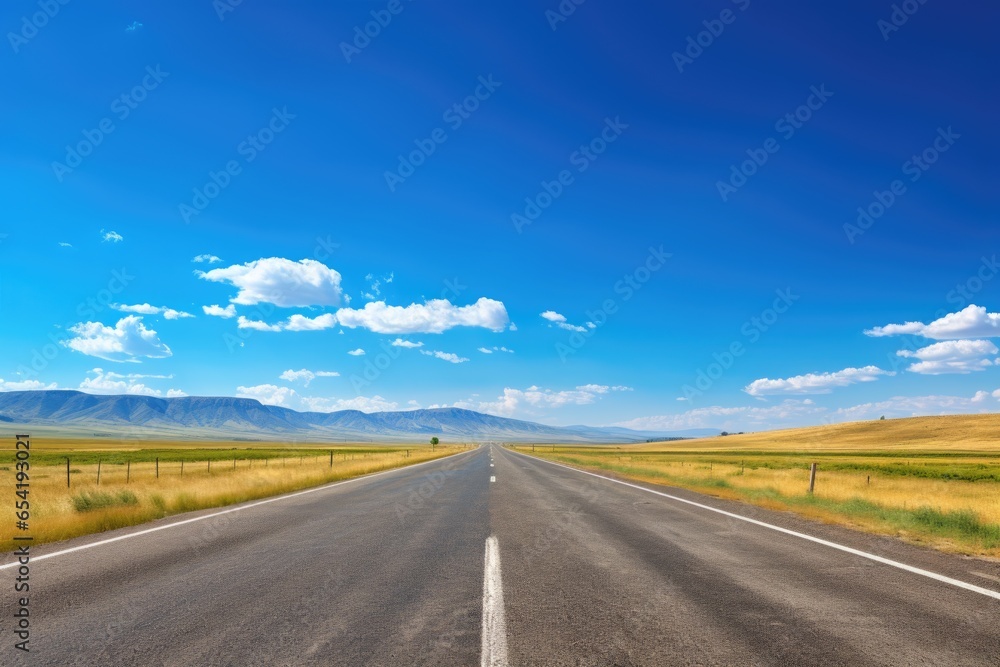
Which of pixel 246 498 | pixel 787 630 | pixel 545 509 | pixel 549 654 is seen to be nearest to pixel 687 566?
pixel 787 630

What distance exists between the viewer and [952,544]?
806cm

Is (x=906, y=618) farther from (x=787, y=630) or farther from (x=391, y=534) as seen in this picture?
(x=391, y=534)

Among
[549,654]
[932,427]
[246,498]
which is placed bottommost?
[932,427]

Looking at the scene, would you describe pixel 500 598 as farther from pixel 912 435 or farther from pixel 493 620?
pixel 912 435

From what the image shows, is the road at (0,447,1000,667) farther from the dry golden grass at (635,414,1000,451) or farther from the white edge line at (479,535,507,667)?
the dry golden grass at (635,414,1000,451)

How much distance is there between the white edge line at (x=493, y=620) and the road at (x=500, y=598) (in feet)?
0.07

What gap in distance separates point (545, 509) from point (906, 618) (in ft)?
26.3

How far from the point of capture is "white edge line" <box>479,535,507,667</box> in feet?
11.9

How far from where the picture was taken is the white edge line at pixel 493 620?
11.9 feet

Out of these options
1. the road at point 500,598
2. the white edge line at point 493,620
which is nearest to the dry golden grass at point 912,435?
the road at point 500,598

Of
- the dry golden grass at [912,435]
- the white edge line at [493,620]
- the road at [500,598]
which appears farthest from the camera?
the dry golden grass at [912,435]

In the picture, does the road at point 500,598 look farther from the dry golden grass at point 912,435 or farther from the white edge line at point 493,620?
the dry golden grass at point 912,435

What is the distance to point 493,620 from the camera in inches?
174

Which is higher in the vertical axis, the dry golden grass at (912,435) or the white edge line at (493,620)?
the white edge line at (493,620)
